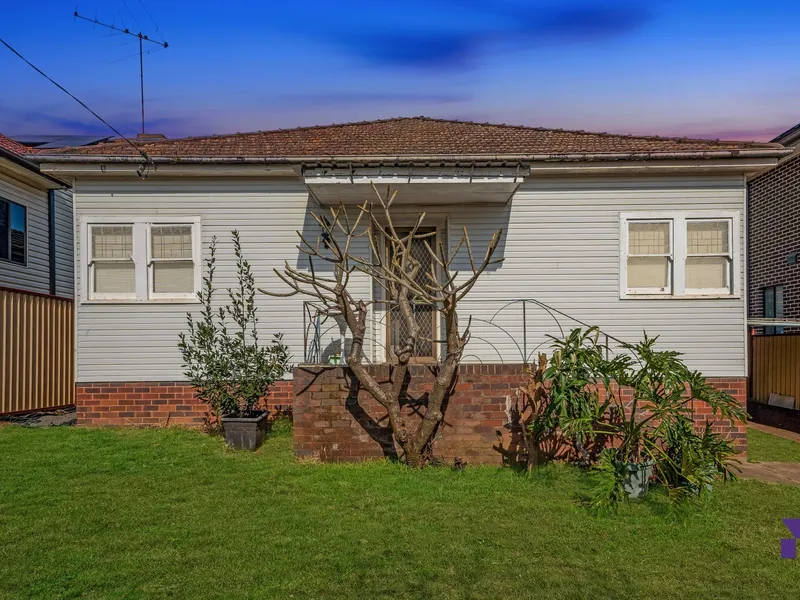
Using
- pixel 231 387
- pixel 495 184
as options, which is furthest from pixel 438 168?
pixel 231 387

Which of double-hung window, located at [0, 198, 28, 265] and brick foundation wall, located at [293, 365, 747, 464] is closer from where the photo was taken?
brick foundation wall, located at [293, 365, 747, 464]

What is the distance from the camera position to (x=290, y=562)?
4.25m

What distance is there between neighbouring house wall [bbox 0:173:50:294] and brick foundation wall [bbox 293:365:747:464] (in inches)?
322

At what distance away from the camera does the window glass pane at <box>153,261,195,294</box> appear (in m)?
9.00

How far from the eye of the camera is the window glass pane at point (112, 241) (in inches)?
354

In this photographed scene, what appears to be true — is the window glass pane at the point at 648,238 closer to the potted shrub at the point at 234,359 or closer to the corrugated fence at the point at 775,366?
the corrugated fence at the point at 775,366

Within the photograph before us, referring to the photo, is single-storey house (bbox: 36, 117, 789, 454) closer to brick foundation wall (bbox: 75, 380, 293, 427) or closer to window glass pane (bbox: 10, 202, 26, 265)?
brick foundation wall (bbox: 75, 380, 293, 427)

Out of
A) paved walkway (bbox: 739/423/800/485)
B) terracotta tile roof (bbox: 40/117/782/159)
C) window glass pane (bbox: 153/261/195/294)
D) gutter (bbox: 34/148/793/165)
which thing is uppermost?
terracotta tile roof (bbox: 40/117/782/159)

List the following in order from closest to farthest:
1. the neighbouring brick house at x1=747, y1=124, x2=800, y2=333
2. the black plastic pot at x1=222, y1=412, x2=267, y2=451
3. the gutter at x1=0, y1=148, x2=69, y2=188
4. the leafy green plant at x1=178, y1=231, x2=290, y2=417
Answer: the black plastic pot at x1=222, y1=412, x2=267, y2=451 → the leafy green plant at x1=178, y1=231, x2=290, y2=417 → the gutter at x1=0, y1=148, x2=69, y2=188 → the neighbouring brick house at x1=747, y1=124, x2=800, y2=333

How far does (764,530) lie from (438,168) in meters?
5.24

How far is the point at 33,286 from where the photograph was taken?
12.7m

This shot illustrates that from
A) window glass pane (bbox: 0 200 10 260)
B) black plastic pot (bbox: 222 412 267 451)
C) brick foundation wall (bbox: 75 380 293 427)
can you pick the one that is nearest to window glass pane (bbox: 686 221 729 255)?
black plastic pot (bbox: 222 412 267 451)

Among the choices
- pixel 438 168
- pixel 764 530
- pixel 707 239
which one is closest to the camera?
pixel 764 530

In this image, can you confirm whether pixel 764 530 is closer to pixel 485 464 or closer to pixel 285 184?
pixel 485 464
